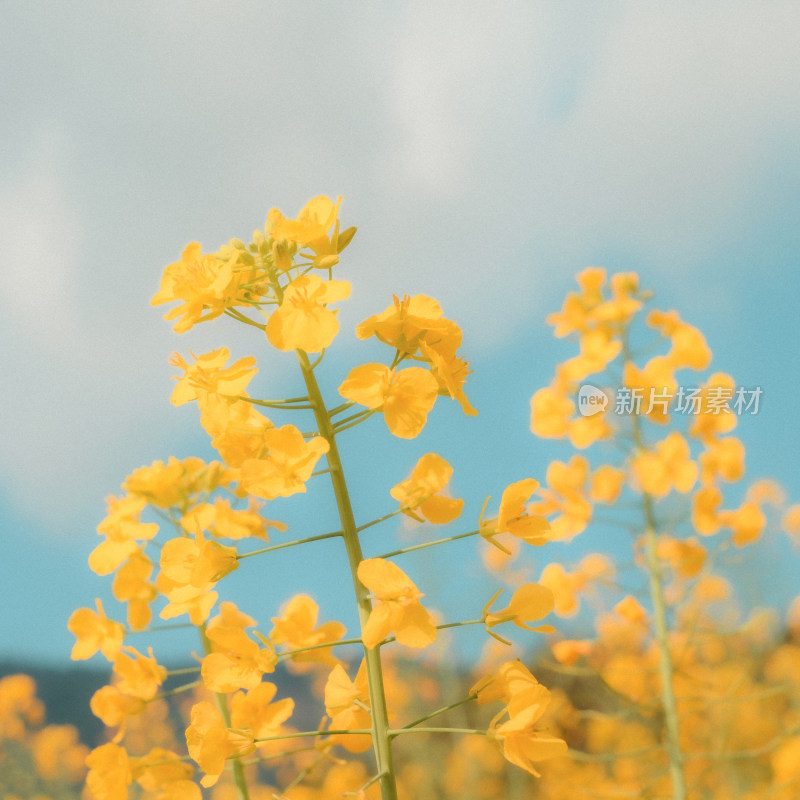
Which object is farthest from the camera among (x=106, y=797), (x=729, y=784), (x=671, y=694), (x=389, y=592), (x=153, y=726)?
(x=153, y=726)

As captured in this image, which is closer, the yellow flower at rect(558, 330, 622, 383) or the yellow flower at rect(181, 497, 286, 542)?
the yellow flower at rect(181, 497, 286, 542)

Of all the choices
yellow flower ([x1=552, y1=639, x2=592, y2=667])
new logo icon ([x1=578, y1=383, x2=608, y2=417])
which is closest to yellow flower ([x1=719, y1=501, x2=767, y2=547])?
new logo icon ([x1=578, y1=383, x2=608, y2=417])

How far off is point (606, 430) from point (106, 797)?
7.11ft

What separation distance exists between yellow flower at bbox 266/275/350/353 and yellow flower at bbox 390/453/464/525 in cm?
27

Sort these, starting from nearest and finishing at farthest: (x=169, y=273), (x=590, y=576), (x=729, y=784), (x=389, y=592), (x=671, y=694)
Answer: (x=389, y=592) → (x=169, y=273) → (x=671, y=694) → (x=590, y=576) → (x=729, y=784)

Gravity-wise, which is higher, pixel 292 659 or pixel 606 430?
pixel 606 430

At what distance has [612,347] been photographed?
10.7ft

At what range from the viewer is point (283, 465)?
135 cm

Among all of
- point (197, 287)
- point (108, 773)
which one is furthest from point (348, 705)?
point (197, 287)

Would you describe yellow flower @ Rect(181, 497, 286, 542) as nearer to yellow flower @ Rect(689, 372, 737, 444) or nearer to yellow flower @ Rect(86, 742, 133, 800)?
yellow flower @ Rect(86, 742, 133, 800)

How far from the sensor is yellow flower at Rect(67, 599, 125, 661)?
2000mm

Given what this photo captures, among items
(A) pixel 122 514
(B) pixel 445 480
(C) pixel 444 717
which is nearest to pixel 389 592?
(B) pixel 445 480

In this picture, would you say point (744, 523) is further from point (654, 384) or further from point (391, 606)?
point (391, 606)

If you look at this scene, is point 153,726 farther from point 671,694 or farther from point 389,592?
point 389,592
